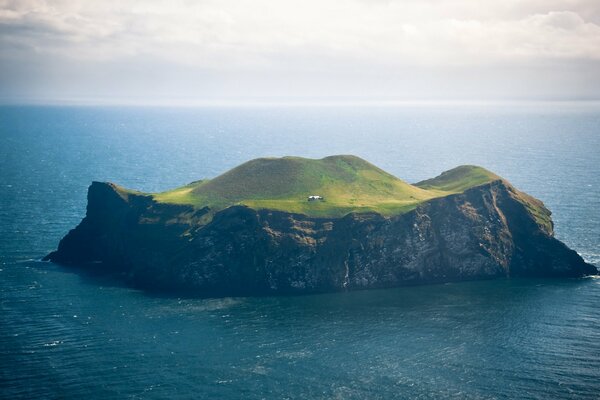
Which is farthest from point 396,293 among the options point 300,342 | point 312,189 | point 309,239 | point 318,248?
point 312,189

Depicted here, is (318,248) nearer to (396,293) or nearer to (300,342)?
(396,293)

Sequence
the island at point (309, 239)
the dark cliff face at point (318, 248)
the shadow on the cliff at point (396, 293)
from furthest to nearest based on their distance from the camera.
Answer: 1. the island at point (309, 239)
2. the dark cliff face at point (318, 248)
3. the shadow on the cliff at point (396, 293)

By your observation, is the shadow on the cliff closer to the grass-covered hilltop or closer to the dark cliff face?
the dark cliff face

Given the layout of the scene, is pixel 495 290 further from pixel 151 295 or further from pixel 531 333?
pixel 151 295

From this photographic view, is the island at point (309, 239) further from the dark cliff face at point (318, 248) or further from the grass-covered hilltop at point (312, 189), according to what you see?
the grass-covered hilltop at point (312, 189)

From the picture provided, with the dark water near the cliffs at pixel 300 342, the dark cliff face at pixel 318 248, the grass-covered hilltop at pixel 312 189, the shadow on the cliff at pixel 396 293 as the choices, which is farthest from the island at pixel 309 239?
the dark water near the cliffs at pixel 300 342

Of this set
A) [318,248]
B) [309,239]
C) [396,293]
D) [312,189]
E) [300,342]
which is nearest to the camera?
[300,342]
